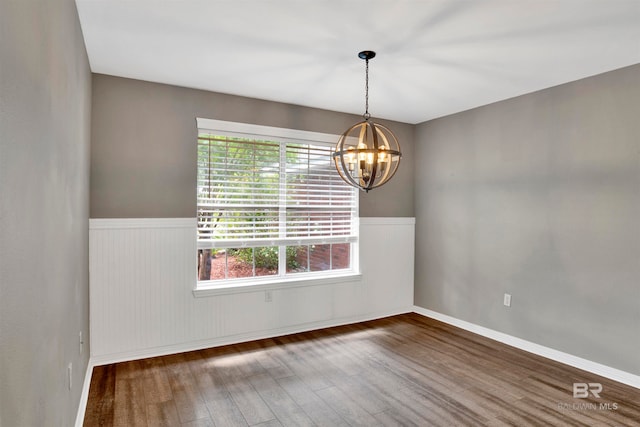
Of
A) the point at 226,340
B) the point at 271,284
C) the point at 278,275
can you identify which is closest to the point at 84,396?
the point at 226,340

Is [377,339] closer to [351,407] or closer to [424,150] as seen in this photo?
[351,407]

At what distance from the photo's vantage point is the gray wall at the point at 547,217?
10.4 ft

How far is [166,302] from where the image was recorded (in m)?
3.60

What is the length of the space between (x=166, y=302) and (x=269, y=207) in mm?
1413

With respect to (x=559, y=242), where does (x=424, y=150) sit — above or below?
above

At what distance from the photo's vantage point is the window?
389 centimetres

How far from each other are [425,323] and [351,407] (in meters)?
2.26

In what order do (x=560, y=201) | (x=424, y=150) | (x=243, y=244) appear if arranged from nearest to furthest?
1. (x=560, y=201)
2. (x=243, y=244)
3. (x=424, y=150)

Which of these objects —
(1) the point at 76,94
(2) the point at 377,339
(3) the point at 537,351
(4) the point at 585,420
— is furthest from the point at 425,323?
(1) the point at 76,94

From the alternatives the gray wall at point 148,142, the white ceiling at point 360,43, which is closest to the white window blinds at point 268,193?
the gray wall at point 148,142

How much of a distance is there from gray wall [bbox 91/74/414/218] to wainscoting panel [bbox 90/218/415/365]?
0.18 meters

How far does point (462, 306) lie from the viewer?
4559 millimetres

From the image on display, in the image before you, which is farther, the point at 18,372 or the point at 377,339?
the point at 377,339

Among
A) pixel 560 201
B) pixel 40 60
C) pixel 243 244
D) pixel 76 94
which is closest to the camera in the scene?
pixel 40 60
